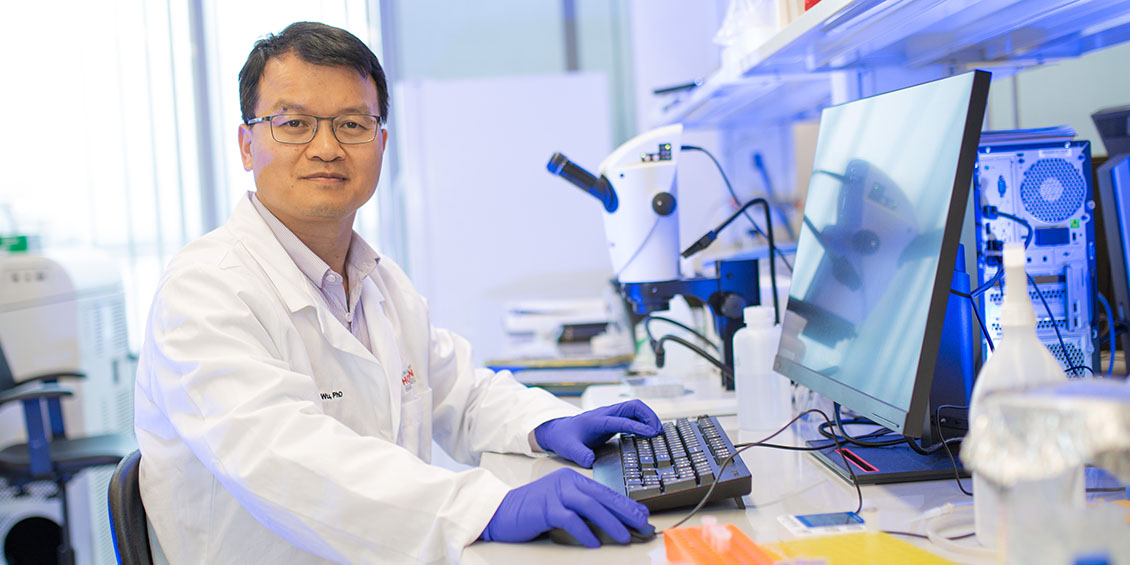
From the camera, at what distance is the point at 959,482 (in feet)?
2.92

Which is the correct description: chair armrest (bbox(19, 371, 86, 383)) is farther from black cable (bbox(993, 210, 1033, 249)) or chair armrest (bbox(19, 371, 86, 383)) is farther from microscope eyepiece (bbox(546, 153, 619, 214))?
black cable (bbox(993, 210, 1033, 249))

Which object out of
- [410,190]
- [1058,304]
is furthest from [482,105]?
[1058,304]

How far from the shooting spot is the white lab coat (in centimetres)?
90

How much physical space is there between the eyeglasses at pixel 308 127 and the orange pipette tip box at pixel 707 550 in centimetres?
85

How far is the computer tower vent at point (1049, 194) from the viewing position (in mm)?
1085

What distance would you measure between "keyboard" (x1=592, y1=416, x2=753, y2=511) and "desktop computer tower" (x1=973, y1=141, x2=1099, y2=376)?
0.40 m

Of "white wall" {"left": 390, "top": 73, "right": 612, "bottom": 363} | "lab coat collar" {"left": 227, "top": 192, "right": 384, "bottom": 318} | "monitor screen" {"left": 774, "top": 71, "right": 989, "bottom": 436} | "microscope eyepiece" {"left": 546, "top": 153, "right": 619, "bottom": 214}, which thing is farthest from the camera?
"white wall" {"left": 390, "top": 73, "right": 612, "bottom": 363}

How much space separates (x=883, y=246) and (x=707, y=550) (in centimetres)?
40

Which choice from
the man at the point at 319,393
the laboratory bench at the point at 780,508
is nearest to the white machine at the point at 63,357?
the man at the point at 319,393

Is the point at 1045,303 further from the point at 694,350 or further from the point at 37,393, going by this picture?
the point at 37,393

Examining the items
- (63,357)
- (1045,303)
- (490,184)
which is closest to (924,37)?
(1045,303)

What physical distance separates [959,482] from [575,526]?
41 centimetres

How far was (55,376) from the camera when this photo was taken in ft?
8.63

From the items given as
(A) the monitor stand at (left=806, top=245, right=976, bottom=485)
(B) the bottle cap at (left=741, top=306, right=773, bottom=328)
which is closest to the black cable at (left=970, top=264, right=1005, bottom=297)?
(A) the monitor stand at (left=806, top=245, right=976, bottom=485)
